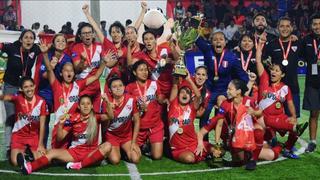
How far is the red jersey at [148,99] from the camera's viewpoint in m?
6.59

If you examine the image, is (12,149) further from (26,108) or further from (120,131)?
(120,131)

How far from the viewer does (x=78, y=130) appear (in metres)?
6.16

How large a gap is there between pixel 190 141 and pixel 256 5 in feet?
51.1

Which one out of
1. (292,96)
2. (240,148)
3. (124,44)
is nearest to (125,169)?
(240,148)

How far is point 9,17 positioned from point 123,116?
1365 centimetres

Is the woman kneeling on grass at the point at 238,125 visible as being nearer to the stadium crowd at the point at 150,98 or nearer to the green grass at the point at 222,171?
the stadium crowd at the point at 150,98

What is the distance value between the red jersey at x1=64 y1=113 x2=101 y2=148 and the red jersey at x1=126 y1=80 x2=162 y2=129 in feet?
2.09

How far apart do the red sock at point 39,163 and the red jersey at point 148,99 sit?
1.35 meters

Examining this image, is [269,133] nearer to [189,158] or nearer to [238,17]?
[189,158]

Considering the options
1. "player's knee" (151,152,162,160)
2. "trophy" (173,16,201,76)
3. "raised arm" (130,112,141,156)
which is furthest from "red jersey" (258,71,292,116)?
"raised arm" (130,112,141,156)

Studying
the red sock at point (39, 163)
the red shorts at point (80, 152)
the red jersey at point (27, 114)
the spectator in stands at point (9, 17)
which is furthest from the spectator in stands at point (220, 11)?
the red sock at point (39, 163)

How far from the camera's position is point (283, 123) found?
6.70 m

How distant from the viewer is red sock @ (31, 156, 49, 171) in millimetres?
5965

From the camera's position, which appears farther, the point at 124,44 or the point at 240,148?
the point at 124,44
